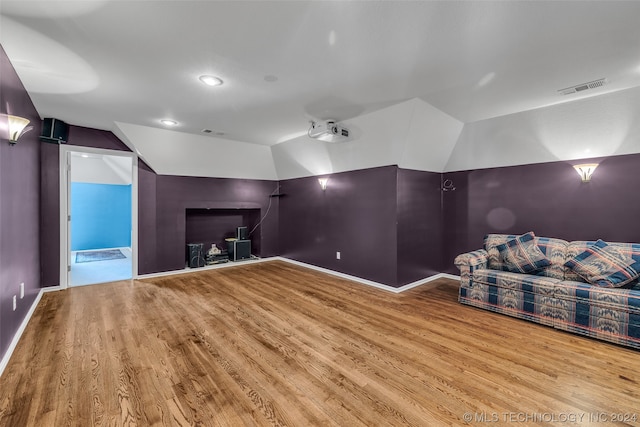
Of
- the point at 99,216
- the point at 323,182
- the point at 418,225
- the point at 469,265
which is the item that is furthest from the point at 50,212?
the point at 469,265

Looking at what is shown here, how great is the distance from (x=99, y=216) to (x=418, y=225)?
8316 mm

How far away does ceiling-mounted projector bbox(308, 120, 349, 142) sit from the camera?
392 cm

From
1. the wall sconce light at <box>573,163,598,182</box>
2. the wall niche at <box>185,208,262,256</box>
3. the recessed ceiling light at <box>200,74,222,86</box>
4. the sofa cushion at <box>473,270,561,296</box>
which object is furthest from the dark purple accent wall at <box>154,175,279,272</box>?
the wall sconce light at <box>573,163,598,182</box>

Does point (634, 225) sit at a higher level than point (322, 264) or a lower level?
higher

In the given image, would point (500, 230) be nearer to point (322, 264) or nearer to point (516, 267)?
point (516, 267)

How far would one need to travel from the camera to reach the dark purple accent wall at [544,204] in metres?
3.26

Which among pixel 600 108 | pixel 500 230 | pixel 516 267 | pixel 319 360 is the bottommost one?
pixel 319 360

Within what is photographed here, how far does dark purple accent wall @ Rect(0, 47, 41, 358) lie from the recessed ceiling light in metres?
1.45

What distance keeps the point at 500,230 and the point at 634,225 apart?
138cm

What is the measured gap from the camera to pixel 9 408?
176 cm

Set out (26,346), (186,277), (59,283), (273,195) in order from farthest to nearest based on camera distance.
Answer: (273,195) → (186,277) → (59,283) → (26,346)

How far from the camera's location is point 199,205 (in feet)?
18.1

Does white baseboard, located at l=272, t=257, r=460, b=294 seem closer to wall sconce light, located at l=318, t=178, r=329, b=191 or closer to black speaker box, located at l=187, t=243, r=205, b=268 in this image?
wall sconce light, located at l=318, t=178, r=329, b=191

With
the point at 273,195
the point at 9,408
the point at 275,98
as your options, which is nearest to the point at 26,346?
the point at 9,408
